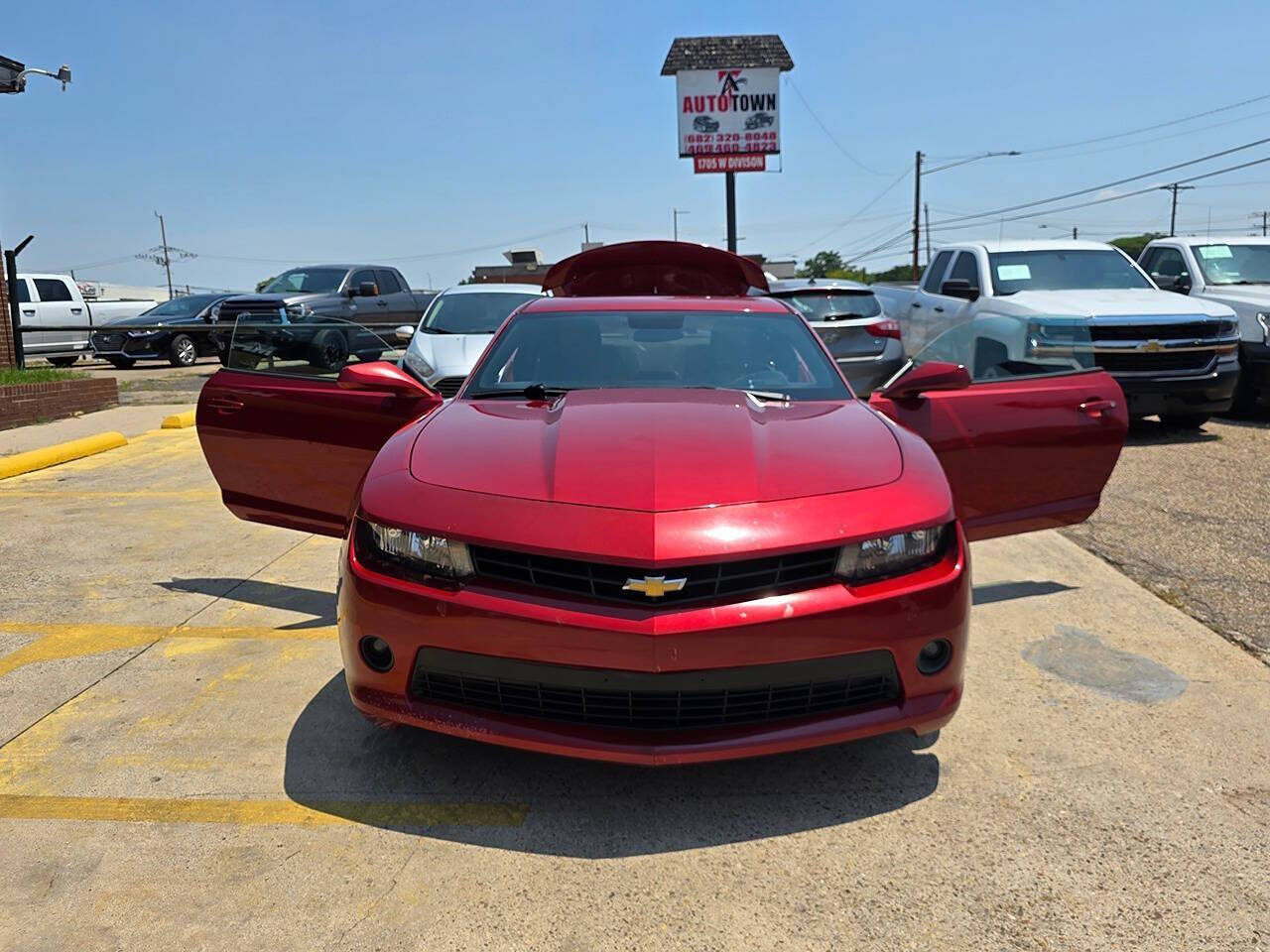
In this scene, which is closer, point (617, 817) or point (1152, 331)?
point (617, 817)

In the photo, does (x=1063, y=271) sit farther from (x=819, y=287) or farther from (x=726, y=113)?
(x=726, y=113)

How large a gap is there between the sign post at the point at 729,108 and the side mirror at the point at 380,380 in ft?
79.3

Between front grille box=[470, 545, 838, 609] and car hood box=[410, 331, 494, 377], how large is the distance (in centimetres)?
584

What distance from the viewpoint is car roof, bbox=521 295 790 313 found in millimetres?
4207

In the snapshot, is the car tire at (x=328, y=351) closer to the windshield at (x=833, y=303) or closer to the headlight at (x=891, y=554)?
the headlight at (x=891, y=554)

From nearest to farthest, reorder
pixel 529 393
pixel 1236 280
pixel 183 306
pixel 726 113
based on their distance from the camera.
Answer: pixel 529 393, pixel 1236 280, pixel 183 306, pixel 726 113

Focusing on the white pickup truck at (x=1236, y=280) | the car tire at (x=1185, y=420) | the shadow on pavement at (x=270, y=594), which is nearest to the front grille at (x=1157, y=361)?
the car tire at (x=1185, y=420)

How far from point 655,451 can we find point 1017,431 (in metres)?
1.88

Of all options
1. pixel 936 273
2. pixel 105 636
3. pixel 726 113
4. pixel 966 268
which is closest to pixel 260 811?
pixel 105 636

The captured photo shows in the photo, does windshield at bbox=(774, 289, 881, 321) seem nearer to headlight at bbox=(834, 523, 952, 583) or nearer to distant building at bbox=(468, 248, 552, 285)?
headlight at bbox=(834, 523, 952, 583)

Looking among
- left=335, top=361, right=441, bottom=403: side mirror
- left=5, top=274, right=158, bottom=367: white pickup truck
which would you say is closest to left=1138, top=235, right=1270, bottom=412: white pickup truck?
left=335, top=361, right=441, bottom=403: side mirror

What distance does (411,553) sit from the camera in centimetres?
270

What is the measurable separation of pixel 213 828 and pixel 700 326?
2578 mm

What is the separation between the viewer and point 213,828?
105 inches
